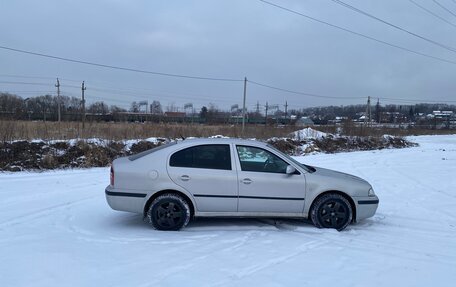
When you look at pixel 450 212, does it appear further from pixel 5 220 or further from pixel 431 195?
pixel 5 220

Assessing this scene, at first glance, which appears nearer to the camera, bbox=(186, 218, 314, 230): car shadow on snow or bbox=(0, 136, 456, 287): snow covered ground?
bbox=(0, 136, 456, 287): snow covered ground

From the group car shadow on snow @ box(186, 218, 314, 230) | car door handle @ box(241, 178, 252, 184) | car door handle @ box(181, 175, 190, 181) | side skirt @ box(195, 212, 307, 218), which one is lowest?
car shadow on snow @ box(186, 218, 314, 230)

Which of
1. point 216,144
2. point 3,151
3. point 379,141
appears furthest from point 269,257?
point 379,141

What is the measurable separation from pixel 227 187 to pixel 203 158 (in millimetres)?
654

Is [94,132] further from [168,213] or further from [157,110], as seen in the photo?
[157,110]

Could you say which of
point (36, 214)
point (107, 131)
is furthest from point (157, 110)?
point (36, 214)

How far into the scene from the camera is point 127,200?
6336 millimetres

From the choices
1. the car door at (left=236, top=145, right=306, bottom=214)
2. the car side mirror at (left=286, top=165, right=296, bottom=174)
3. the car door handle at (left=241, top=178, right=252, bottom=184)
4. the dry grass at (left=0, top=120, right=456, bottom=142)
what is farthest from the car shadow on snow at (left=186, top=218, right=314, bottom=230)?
the dry grass at (left=0, top=120, right=456, bottom=142)

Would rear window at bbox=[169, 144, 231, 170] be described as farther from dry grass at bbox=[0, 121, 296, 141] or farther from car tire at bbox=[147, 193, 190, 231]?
dry grass at bbox=[0, 121, 296, 141]

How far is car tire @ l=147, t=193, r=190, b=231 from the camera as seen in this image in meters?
6.34

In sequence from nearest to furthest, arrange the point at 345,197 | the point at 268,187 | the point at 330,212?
the point at 268,187 < the point at 330,212 < the point at 345,197

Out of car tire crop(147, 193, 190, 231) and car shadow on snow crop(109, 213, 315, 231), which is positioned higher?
car tire crop(147, 193, 190, 231)

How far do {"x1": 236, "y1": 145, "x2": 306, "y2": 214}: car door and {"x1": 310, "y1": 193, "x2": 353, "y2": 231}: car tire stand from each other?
29 cm

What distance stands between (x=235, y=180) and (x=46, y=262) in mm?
3031
